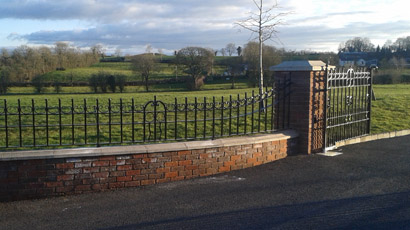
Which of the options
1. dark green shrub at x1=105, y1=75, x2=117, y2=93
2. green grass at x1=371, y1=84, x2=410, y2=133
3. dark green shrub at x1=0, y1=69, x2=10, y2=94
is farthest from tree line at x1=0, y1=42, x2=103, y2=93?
green grass at x1=371, y1=84, x2=410, y2=133

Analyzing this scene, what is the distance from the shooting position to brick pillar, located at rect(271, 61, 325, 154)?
7.79 meters

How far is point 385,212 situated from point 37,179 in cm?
437

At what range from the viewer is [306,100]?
780 centimetres

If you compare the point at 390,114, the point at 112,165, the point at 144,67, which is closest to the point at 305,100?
the point at 112,165

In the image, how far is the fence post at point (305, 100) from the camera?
7.79 meters

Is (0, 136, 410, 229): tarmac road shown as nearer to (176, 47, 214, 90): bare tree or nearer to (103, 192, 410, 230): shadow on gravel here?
(103, 192, 410, 230): shadow on gravel

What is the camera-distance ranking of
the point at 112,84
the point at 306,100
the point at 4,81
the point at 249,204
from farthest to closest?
1. the point at 4,81
2. the point at 112,84
3. the point at 306,100
4. the point at 249,204

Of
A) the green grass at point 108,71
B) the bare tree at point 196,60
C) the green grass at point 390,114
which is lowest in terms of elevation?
the green grass at point 390,114

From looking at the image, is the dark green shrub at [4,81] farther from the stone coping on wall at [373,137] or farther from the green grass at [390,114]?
the stone coping on wall at [373,137]

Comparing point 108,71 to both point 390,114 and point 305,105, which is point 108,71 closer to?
point 390,114

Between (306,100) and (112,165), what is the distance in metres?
3.94

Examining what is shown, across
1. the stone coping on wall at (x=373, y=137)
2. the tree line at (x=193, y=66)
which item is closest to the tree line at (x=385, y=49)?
the tree line at (x=193, y=66)

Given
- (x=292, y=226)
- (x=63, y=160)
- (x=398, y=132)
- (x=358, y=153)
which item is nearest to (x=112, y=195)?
(x=63, y=160)

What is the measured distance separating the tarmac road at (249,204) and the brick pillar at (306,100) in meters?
1.04
